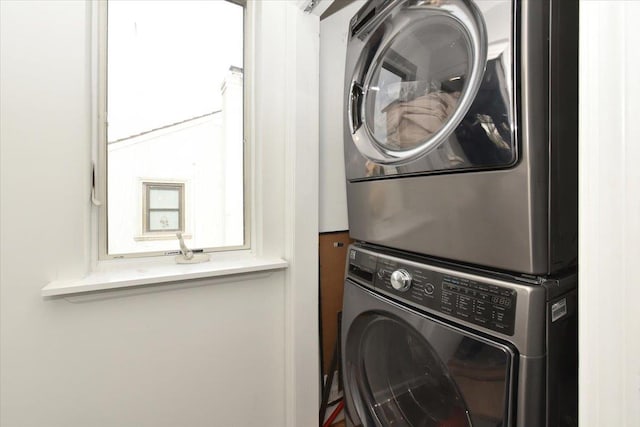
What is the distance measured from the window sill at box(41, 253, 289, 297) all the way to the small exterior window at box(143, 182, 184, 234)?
5.6 inches

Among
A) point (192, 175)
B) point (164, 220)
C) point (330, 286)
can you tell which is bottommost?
point (330, 286)

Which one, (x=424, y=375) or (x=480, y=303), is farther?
(x=424, y=375)

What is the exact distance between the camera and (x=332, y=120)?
1424 millimetres

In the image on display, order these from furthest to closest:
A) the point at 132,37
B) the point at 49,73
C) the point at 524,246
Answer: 1. the point at 132,37
2. the point at 49,73
3. the point at 524,246

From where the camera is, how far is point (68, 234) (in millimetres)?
921

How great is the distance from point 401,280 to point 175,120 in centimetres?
116

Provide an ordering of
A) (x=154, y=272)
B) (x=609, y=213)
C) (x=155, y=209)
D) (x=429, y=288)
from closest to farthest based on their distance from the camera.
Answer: (x=609, y=213), (x=429, y=288), (x=154, y=272), (x=155, y=209)

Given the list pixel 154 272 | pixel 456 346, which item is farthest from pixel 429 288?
pixel 154 272

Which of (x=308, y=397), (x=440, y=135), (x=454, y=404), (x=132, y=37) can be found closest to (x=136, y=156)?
(x=132, y=37)

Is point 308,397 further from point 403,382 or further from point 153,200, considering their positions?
point 153,200

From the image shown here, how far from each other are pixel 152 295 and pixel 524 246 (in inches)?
46.2

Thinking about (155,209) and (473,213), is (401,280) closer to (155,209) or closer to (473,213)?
(473,213)

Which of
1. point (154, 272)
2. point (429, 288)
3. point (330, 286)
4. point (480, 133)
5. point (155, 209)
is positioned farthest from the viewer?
point (330, 286)

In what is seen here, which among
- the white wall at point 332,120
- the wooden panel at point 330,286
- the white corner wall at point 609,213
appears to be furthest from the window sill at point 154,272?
the white corner wall at point 609,213
